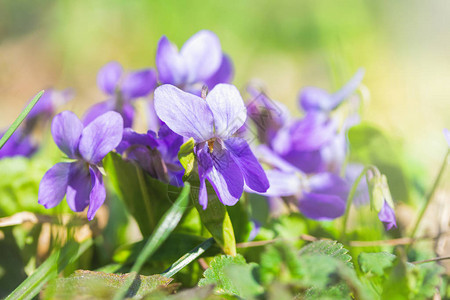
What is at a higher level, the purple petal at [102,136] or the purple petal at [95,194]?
the purple petal at [102,136]

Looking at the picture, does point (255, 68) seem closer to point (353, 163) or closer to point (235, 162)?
point (353, 163)

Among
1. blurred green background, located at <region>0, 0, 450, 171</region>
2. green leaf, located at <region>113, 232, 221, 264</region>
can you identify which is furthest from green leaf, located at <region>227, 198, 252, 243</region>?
blurred green background, located at <region>0, 0, 450, 171</region>

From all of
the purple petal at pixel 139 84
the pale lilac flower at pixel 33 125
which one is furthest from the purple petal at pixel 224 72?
the pale lilac flower at pixel 33 125

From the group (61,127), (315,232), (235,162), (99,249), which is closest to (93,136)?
(61,127)

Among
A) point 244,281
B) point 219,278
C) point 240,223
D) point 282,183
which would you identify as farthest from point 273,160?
point 244,281

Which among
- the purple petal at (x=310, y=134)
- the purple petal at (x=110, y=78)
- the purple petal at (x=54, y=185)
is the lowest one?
the purple petal at (x=310, y=134)

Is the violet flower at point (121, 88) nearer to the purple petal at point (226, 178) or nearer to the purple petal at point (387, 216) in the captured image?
the purple petal at point (226, 178)

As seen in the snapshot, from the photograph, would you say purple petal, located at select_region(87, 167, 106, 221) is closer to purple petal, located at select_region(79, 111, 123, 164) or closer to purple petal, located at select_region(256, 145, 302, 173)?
purple petal, located at select_region(79, 111, 123, 164)
